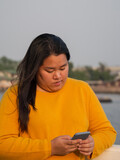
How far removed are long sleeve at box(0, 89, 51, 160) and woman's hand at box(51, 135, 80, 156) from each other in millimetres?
19

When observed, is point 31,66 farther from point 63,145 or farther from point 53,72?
point 63,145

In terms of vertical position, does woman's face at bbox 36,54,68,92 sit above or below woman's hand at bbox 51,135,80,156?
above

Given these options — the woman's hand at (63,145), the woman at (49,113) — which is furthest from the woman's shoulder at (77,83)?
the woman's hand at (63,145)

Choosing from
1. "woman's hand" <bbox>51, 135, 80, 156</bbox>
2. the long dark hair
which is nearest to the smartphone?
"woman's hand" <bbox>51, 135, 80, 156</bbox>

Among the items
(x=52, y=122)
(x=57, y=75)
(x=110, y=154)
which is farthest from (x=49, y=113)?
(x=110, y=154)

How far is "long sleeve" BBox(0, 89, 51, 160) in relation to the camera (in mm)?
952

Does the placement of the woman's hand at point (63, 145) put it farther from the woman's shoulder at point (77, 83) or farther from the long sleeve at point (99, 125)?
the woman's shoulder at point (77, 83)

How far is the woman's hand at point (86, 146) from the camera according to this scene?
3.09ft

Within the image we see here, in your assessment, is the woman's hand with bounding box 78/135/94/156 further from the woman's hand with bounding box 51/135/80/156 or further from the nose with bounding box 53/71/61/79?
the nose with bounding box 53/71/61/79

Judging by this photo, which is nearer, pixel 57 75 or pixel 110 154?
pixel 57 75

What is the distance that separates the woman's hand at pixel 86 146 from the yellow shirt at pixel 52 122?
0.04 meters

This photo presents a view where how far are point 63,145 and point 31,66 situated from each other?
0.27 meters

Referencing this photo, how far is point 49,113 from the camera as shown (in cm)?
100

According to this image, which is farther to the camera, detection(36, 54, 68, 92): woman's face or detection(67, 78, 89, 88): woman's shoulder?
detection(67, 78, 89, 88): woman's shoulder
